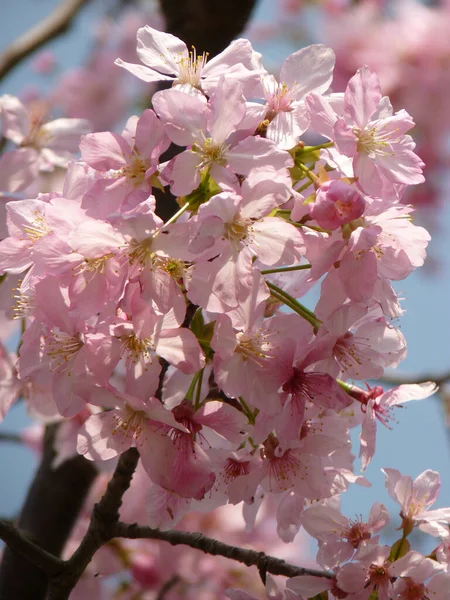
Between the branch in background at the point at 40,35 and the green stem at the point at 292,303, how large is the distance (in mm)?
1728

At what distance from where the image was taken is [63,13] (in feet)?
8.21

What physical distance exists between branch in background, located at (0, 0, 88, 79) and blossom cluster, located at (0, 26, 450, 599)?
1.49 metres

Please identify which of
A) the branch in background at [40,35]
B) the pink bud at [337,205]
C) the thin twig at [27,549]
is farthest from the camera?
the branch in background at [40,35]

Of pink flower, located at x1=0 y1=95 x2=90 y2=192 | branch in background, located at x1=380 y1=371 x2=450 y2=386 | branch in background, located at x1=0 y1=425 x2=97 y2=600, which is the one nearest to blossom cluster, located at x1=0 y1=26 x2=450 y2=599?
pink flower, located at x1=0 y1=95 x2=90 y2=192

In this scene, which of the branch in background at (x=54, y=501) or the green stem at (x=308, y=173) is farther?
the branch in background at (x=54, y=501)

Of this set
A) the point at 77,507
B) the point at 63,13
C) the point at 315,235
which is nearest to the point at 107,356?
the point at 315,235

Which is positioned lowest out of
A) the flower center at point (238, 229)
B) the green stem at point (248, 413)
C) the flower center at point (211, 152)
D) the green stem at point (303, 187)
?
the green stem at point (248, 413)

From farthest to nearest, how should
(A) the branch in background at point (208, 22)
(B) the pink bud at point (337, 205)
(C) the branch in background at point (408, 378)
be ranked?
(C) the branch in background at point (408, 378), (A) the branch in background at point (208, 22), (B) the pink bud at point (337, 205)

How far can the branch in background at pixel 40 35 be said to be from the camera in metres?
2.35

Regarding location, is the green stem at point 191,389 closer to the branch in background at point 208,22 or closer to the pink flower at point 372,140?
the pink flower at point 372,140

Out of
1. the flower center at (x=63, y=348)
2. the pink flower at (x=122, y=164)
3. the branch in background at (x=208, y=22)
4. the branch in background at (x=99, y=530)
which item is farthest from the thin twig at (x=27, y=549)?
the branch in background at (x=208, y=22)

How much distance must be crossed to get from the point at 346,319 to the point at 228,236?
0.58 ft

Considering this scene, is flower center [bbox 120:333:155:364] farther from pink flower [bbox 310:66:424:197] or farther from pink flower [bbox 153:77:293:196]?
pink flower [bbox 310:66:424:197]

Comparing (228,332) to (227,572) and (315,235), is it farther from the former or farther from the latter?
(227,572)
